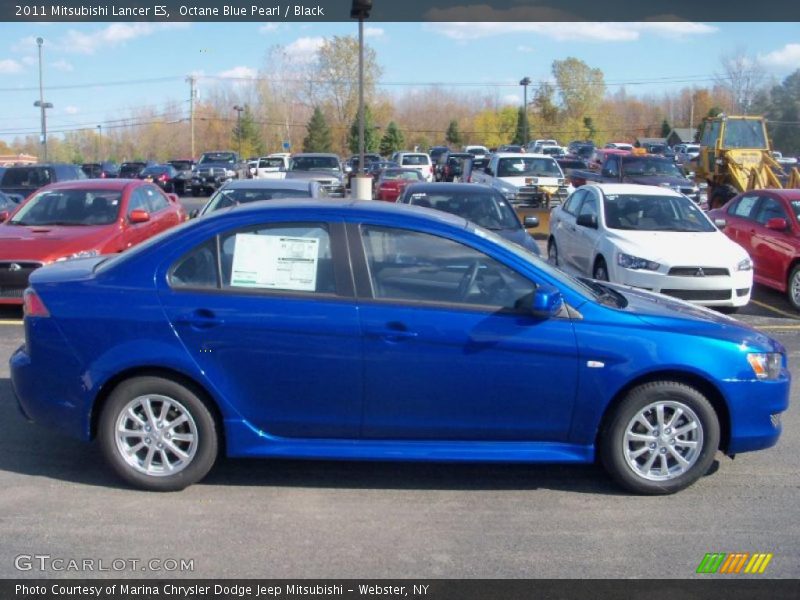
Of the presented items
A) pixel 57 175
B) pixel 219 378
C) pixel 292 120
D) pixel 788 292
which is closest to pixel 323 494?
pixel 219 378

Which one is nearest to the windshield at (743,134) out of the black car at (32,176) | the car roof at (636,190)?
the car roof at (636,190)

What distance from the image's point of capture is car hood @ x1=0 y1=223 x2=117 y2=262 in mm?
9773

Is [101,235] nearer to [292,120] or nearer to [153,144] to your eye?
[292,120]

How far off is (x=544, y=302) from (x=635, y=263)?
612 centimetres

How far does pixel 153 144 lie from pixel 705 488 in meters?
103

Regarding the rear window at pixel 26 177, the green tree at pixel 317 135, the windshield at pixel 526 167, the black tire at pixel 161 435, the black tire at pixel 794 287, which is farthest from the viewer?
the green tree at pixel 317 135

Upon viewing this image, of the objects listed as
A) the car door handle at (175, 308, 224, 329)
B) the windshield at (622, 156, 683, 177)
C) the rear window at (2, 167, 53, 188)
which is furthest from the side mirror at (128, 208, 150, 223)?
the windshield at (622, 156, 683, 177)

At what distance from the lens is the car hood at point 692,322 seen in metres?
4.97

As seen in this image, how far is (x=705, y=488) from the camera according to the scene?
203 inches

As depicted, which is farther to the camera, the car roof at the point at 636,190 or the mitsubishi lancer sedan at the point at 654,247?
the car roof at the point at 636,190

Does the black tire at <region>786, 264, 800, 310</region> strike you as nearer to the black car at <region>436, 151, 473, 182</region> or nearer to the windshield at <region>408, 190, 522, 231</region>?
the windshield at <region>408, 190, 522, 231</region>

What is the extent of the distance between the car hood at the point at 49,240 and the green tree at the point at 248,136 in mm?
71397

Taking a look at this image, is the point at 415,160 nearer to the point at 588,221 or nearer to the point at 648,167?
the point at 648,167

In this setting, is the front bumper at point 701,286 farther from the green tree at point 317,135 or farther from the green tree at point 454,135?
the green tree at point 454,135
